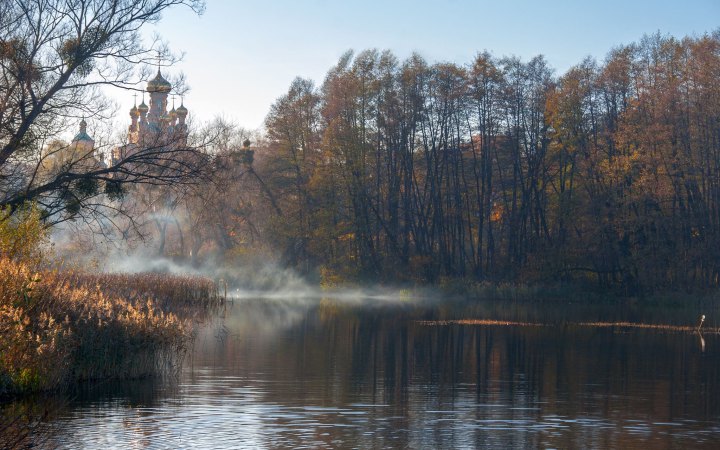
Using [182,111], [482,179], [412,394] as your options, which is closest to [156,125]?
[482,179]

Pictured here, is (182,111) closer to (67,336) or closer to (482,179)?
(482,179)

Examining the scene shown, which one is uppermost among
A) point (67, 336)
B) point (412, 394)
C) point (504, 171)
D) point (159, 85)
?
point (504, 171)

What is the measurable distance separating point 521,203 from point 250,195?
18638 mm

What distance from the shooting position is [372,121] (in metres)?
70.1

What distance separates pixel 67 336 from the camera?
62.3 ft

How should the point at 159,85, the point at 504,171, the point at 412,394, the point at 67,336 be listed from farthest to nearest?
the point at 504,171, the point at 159,85, the point at 412,394, the point at 67,336

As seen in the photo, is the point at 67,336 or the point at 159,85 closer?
the point at 67,336

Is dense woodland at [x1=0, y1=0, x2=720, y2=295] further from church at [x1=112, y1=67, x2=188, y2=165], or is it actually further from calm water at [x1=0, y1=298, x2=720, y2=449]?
calm water at [x1=0, y1=298, x2=720, y2=449]

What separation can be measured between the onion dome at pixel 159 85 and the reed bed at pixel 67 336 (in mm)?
5334

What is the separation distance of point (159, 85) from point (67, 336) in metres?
10.1

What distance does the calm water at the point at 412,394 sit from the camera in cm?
1585

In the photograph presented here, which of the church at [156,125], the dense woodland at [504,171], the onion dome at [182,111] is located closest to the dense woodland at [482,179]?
the dense woodland at [504,171]

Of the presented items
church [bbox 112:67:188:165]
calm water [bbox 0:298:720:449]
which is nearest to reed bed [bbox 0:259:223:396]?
calm water [bbox 0:298:720:449]

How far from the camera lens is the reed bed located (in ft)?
59.0
